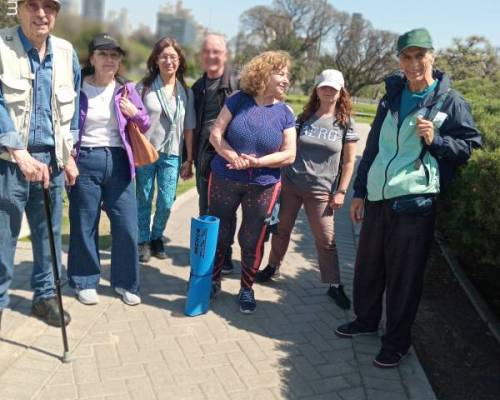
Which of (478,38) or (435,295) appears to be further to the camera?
(478,38)

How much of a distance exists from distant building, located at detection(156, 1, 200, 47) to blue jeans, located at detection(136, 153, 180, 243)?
1.04 m

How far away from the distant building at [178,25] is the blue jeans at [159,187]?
3.41 feet

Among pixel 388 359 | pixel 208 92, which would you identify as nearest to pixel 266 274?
pixel 388 359

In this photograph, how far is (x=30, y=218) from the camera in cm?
326

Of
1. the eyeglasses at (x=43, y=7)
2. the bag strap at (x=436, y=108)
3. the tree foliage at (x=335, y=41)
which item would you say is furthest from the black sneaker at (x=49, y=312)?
the tree foliage at (x=335, y=41)

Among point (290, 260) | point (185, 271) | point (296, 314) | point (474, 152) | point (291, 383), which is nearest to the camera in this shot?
point (291, 383)

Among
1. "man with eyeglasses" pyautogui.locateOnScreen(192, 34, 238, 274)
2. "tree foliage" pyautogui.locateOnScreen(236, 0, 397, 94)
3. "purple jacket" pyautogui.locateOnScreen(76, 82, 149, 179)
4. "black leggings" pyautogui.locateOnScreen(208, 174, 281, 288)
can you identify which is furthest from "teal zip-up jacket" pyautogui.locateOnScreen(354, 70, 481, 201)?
"tree foliage" pyautogui.locateOnScreen(236, 0, 397, 94)

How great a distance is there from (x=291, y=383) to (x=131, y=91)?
7.58 ft

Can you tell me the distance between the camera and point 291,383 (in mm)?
3000

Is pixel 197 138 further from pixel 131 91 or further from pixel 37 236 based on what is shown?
pixel 37 236

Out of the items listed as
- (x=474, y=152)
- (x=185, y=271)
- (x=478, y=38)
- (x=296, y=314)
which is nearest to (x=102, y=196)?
(x=185, y=271)

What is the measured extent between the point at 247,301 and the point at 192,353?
0.76 m

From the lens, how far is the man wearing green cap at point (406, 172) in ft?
9.20

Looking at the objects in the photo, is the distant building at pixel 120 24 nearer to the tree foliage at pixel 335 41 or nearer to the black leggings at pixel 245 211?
the black leggings at pixel 245 211
